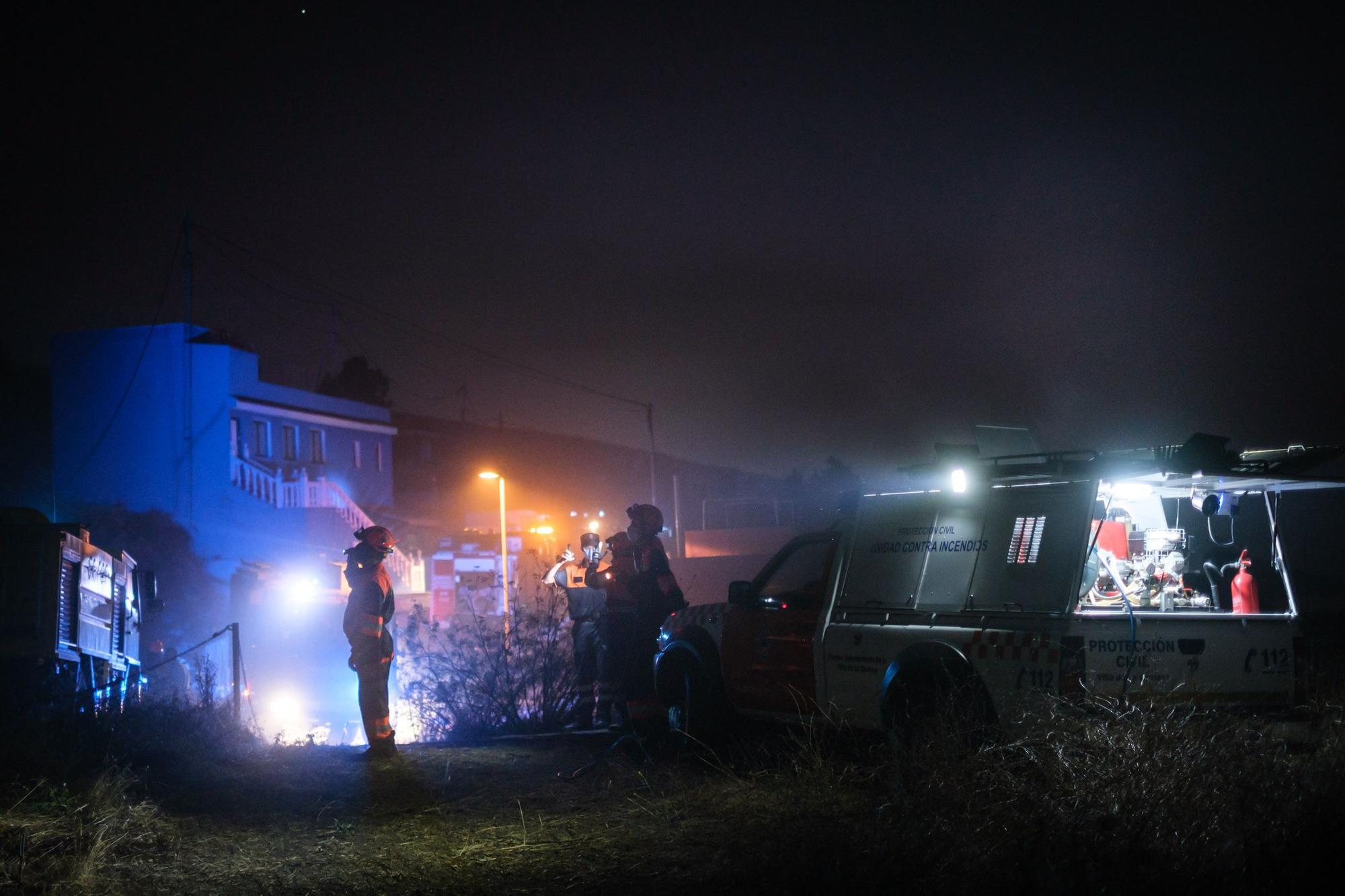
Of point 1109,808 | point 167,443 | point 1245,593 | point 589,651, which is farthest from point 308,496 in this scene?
point 1109,808

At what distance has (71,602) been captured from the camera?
10664 millimetres

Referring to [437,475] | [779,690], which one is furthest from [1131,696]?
[437,475]

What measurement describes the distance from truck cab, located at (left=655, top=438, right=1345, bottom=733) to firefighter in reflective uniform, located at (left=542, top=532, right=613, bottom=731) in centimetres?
138

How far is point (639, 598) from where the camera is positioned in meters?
9.30

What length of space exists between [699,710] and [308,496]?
24572 mm

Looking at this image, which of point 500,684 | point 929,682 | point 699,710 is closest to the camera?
point 929,682

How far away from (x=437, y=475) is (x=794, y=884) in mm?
59568

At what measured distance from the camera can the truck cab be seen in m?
6.02

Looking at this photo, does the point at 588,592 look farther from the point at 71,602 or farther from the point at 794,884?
the point at 794,884

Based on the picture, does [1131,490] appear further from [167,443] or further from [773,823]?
[167,443]

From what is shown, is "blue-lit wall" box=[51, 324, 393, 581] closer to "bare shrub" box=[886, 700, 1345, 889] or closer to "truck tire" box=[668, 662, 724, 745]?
"truck tire" box=[668, 662, 724, 745]

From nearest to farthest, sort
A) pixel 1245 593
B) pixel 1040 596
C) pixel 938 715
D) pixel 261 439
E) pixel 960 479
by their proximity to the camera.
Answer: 1. pixel 938 715
2. pixel 1040 596
3. pixel 960 479
4. pixel 1245 593
5. pixel 261 439

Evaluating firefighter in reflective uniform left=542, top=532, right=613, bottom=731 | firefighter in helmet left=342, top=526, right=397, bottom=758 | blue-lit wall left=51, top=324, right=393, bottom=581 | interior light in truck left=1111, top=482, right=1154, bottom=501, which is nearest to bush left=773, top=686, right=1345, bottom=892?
interior light in truck left=1111, top=482, right=1154, bottom=501

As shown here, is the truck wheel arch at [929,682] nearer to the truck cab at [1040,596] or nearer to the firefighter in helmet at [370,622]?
the truck cab at [1040,596]
